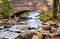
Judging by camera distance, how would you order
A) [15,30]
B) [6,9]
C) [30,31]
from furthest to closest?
[6,9]
[15,30]
[30,31]

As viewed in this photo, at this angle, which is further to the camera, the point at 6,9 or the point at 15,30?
the point at 6,9

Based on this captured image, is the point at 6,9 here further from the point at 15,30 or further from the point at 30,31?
the point at 30,31

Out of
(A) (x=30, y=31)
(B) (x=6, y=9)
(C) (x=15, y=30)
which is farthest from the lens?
(B) (x=6, y=9)

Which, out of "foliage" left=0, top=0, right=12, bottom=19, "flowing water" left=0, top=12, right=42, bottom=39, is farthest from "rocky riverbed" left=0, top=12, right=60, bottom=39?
"foliage" left=0, top=0, right=12, bottom=19

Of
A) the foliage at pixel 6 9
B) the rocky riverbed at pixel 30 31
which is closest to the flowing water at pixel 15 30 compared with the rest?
the rocky riverbed at pixel 30 31

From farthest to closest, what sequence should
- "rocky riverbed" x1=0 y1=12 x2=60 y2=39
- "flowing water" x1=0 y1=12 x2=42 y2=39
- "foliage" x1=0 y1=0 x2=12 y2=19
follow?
"foliage" x1=0 y1=0 x2=12 y2=19
"flowing water" x1=0 y1=12 x2=42 y2=39
"rocky riverbed" x1=0 y1=12 x2=60 y2=39

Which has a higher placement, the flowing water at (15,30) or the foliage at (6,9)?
the foliage at (6,9)

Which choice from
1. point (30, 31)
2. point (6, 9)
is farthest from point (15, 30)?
point (6, 9)

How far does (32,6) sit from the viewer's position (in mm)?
34250

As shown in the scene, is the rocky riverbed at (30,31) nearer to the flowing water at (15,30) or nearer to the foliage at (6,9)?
the flowing water at (15,30)

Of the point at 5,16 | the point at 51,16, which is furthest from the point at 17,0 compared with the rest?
the point at 51,16

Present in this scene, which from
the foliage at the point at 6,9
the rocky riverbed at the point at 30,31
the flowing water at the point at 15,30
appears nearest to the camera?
the rocky riverbed at the point at 30,31

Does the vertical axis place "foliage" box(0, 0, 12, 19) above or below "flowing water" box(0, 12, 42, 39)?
above

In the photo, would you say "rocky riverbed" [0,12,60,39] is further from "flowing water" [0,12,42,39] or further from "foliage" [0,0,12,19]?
"foliage" [0,0,12,19]
